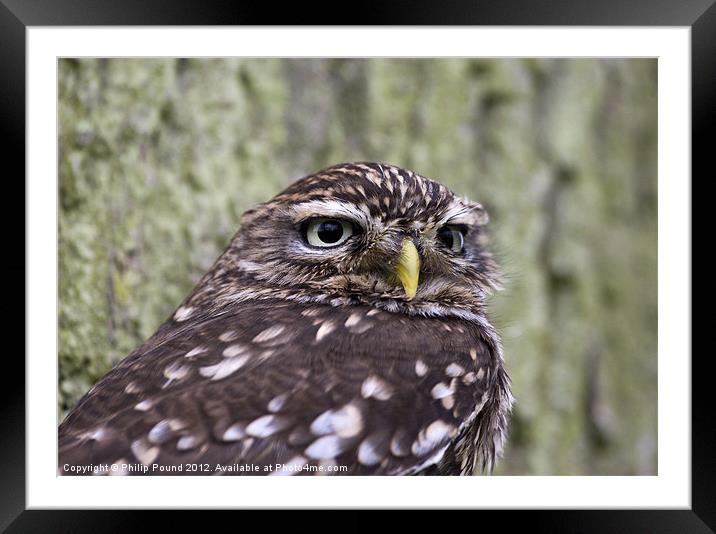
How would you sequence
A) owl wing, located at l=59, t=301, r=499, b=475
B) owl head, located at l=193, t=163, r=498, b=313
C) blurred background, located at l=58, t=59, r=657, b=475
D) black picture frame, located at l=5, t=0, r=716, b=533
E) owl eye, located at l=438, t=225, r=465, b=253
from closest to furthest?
owl wing, located at l=59, t=301, r=499, b=475
black picture frame, located at l=5, t=0, r=716, b=533
owl head, located at l=193, t=163, r=498, b=313
owl eye, located at l=438, t=225, r=465, b=253
blurred background, located at l=58, t=59, r=657, b=475

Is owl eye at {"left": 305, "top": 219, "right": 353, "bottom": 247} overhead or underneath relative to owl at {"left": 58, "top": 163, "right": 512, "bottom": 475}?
overhead

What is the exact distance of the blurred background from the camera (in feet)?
8.49

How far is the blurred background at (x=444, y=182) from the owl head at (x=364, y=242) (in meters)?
0.54

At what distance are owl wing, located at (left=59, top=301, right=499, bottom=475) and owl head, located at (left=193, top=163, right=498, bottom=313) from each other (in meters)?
0.16

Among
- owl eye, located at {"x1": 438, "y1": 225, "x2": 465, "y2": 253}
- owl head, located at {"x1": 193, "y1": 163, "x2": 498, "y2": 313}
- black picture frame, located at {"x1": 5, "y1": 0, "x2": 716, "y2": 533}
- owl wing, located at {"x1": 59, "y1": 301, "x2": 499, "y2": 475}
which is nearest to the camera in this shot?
owl wing, located at {"x1": 59, "y1": 301, "x2": 499, "y2": 475}

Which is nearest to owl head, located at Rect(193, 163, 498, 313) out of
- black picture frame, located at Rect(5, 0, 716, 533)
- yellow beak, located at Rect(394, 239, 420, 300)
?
yellow beak, located at Rect(394, 239, 420, 300)

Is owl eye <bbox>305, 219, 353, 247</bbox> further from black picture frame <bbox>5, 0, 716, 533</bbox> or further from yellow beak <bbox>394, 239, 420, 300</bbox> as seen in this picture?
black picture frame <bbox>5, 0, 716, 533</bbox>

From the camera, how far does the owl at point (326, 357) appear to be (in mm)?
1714
